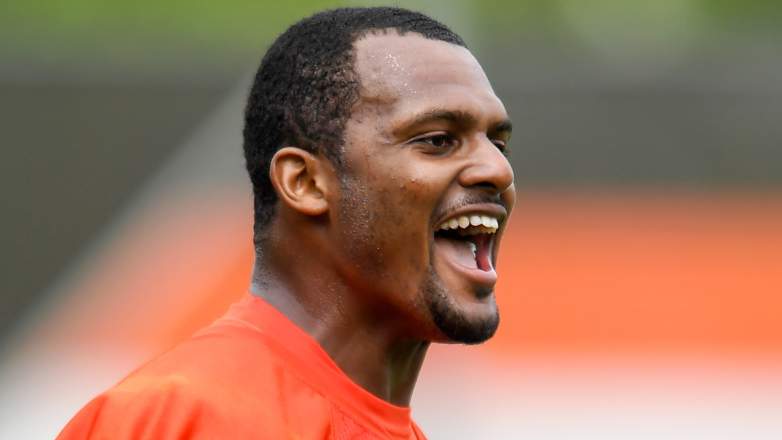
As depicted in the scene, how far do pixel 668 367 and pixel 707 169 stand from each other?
180 cm

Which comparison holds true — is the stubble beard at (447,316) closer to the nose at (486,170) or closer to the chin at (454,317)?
the chin at (454,317)

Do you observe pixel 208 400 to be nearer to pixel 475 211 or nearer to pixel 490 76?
pixel 475 211

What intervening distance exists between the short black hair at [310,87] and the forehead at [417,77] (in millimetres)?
27

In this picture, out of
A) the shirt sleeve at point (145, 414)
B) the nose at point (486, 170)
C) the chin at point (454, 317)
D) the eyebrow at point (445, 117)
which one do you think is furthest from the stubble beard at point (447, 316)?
the shirt sleeve at point (145, 414)

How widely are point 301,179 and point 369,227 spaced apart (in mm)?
195

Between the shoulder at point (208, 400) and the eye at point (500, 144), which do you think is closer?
the shoulder at point (208, 400)

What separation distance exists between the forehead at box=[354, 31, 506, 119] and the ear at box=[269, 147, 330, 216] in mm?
164

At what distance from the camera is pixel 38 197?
351 inches

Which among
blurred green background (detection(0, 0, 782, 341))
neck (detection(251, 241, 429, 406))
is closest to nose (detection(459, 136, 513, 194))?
neck (detection(251, 241, 429, 406))

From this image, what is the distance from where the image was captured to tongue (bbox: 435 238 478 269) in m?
2.59

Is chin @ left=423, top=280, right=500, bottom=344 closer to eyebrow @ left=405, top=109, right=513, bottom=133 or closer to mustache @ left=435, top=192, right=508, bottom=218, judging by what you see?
mustache @ left=435, top=192, right=508, bottom=218

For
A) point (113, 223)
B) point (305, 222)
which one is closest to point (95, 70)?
point (113, 223)

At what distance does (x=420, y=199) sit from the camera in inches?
99.0

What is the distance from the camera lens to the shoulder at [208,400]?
220 centimetres
